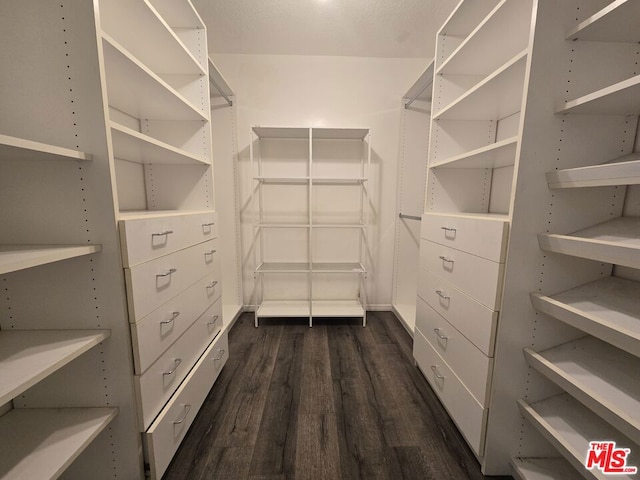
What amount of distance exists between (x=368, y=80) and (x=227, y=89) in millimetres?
1227

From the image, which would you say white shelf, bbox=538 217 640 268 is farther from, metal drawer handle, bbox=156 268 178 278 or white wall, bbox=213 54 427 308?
white wall, bbox=213 54 427 308

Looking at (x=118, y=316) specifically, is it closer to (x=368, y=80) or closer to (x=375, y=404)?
(x=375, y=404)

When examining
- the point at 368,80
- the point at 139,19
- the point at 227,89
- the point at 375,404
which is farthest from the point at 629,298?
the point at 227,89

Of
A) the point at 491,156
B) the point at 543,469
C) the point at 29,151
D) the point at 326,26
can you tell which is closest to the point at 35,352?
the point at 29,151

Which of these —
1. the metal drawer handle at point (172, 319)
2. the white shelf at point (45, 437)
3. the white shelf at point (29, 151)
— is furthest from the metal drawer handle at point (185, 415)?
the white shelf at point (29, 151)

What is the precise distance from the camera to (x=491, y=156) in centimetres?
118

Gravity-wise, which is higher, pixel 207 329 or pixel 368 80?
pixel 368 80

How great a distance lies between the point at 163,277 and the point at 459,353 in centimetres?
131

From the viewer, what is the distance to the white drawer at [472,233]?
0.90 metres

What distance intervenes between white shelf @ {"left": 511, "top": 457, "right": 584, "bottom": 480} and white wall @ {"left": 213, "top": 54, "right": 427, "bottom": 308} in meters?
2.04

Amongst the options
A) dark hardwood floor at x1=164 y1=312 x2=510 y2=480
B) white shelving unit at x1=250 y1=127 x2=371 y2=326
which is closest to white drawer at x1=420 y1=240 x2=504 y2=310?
dark hardwood floor at x1=164 y1=312 x2=510 y2=480

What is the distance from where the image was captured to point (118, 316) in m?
0.80

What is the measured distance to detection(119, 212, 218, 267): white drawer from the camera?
0.80 meters

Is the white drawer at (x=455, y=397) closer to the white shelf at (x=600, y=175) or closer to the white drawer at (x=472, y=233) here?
the white drawer at (x=472, y=233)
